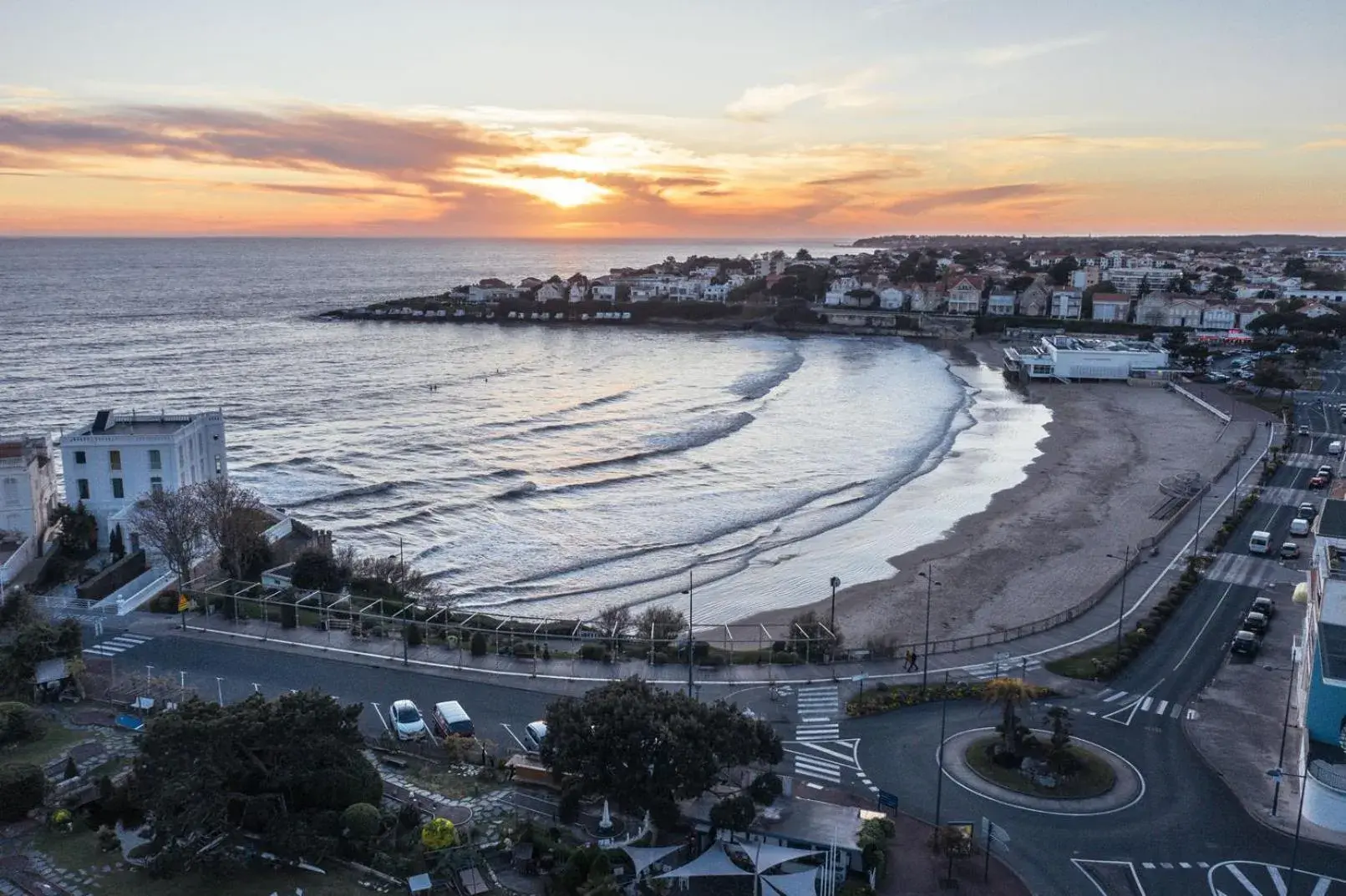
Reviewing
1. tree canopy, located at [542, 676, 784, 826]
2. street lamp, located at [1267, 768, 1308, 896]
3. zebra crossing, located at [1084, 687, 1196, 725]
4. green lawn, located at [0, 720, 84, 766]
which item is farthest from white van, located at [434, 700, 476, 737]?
street lamp, located at [1267, 768, 1308, 896]

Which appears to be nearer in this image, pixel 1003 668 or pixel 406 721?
pixel 406 721

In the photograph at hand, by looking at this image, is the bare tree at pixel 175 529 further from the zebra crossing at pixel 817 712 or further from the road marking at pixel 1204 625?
the road marking at pixel 1204 625

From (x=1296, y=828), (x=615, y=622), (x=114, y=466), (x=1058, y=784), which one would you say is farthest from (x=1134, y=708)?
(x=114, y=466)

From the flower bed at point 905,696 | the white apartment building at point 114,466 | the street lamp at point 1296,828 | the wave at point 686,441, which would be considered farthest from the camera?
the wave at point 686,441

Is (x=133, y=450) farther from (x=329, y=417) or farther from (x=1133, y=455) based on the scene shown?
(x=1133, y=455)

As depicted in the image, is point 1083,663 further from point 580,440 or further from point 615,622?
point 580,440

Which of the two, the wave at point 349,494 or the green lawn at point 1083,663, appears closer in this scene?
the green lawn at point 1083,663

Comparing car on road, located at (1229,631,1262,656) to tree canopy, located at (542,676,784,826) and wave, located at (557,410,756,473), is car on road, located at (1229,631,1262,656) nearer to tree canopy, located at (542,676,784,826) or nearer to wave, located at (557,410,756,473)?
tree canopy, located at (542,676,784,826)

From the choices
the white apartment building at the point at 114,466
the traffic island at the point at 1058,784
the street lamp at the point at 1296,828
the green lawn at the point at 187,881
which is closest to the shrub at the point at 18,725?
the green lawn at the point at 187,881
